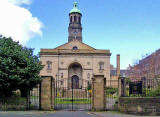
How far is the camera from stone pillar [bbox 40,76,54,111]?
16.7 metres

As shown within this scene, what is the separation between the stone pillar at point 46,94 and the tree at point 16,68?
534 millimetres

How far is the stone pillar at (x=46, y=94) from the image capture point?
54.7ft

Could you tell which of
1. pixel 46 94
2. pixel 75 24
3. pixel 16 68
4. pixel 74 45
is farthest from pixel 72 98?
pixel 75 24

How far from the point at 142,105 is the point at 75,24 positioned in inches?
2150

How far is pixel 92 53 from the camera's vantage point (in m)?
53.2

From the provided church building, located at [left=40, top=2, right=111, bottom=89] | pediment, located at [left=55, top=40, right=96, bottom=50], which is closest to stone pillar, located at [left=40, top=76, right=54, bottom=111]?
church building, located at [left=40, top=2, right=111, bottom=89]

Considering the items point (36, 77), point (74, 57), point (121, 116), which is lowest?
point (121, 116)

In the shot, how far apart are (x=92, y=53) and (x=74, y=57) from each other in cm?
445

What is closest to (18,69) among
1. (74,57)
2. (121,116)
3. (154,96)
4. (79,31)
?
(121,116)

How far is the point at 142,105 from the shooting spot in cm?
1519

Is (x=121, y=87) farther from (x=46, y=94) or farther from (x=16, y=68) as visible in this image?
(x=16, y=68)

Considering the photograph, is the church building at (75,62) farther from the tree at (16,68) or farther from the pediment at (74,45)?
the tree at (16,68)

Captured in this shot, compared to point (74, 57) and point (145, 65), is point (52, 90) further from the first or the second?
point (145, 65)

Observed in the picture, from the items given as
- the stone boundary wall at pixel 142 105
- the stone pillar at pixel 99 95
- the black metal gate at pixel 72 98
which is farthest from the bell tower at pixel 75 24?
the stone boundary wall at pixel 142 105
